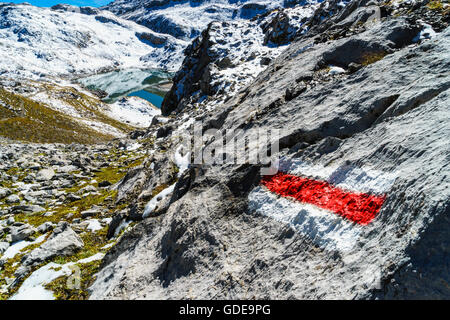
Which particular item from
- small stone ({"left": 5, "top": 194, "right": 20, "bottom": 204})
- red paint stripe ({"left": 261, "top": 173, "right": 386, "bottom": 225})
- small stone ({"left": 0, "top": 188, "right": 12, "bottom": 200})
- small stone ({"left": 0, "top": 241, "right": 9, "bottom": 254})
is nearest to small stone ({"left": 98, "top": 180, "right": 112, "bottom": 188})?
small stone ({"left": 5, "top": 194, "right": 20, "bottom": 204})

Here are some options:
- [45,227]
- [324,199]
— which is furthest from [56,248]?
[324,199]

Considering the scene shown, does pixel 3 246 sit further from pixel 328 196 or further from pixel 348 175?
pixel 348 175

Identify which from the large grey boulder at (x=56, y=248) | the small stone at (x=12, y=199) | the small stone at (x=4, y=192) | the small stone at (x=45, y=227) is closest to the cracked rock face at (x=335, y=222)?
the large grey boulder at (x=56, y=248)

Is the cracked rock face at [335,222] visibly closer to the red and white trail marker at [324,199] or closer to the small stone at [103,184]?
the red and white trail marker at [324,199]

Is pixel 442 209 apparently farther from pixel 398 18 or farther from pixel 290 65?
pixel 290 65

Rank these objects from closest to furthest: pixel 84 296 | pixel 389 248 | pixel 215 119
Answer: pixel 389 248 < pixel 84 296 < pixel 215 119

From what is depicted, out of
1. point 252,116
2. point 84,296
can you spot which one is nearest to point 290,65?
point 252,116

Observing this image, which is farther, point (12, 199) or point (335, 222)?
point (12, 199)
